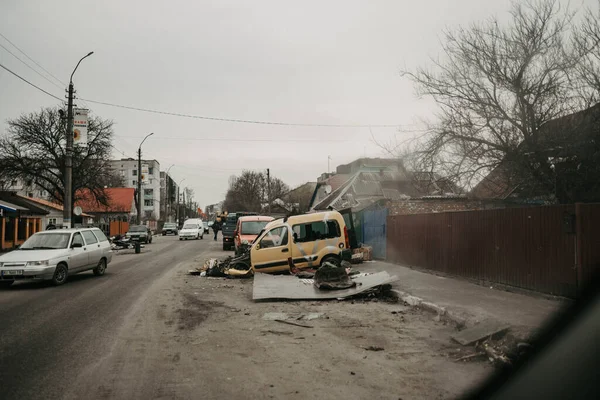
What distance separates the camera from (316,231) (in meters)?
14.2

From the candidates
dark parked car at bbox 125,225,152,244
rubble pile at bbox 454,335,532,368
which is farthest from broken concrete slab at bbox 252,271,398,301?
dark parked car at bbox 125,225,152,244

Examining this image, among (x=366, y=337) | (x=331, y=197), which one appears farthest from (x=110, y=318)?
(x=331, y=197)

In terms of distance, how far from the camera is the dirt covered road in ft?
14.7

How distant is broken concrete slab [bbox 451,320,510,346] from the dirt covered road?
0.16 meters

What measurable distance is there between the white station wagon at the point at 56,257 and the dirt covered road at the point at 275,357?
14.9 feet

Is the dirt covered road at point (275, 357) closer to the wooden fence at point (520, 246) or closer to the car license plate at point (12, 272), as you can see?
the wooden fence at point (520, 246)

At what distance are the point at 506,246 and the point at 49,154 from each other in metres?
43.8

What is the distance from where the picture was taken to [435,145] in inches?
606

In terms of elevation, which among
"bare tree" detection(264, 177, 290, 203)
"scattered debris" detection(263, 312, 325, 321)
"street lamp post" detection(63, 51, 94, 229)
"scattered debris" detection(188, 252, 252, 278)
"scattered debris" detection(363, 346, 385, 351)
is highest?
"bare tree" detection(264, 177, 290, 203)

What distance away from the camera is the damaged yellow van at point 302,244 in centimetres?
1397

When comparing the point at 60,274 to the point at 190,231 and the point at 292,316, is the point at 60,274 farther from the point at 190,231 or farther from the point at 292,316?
the point at 190,231

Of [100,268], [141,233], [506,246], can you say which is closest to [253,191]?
[141,233]

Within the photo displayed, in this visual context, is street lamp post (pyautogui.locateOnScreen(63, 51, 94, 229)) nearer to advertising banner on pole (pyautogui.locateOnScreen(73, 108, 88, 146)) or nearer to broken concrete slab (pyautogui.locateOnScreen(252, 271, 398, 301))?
advertising banner on pole (pyautogui.locateOnScreen(73, 108, 88, 146))

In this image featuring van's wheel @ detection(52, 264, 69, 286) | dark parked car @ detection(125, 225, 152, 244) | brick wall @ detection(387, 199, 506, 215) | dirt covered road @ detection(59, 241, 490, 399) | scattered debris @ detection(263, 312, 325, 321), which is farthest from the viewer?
dark parked car @ detection(125, 225, 152, 244)
